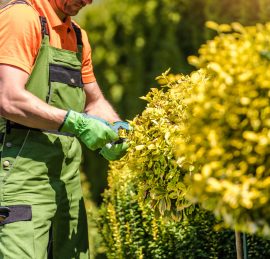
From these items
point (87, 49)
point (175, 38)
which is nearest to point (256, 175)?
point (87, 49)

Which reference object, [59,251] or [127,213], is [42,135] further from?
[127,213]

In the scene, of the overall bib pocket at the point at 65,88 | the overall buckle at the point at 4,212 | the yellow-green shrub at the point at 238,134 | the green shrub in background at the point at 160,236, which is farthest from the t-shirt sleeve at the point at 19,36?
the yellow-green shrub at the point at 238,134

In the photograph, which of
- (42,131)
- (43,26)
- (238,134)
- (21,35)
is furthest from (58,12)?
(238,134)

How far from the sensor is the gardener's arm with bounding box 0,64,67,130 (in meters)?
3.95

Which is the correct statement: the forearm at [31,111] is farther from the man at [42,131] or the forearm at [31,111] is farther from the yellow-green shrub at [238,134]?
the yellow-green shrub at [238,134]

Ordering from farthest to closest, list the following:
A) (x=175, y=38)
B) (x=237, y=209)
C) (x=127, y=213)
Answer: (x=175, y=38), (x=127, y=213), (x=237, y=209)

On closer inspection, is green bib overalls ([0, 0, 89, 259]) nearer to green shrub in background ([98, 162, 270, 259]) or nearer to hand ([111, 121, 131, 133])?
hand ([111, 121, 131, 133])

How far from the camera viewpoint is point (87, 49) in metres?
4.66

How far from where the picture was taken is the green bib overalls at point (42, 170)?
13.4 ft

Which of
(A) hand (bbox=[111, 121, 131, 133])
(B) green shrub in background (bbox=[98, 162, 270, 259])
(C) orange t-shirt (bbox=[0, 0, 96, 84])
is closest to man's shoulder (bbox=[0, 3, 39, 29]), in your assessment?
(C) orange t-shirt (bbox=[0, 0, 96, 84])

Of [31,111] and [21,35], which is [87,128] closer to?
[31,111]

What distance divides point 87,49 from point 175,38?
366cm

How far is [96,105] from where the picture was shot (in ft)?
15.7

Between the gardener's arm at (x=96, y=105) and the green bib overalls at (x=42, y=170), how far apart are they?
1.19ft
